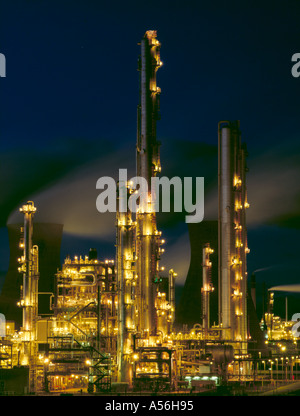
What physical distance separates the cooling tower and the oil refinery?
835 millimetres

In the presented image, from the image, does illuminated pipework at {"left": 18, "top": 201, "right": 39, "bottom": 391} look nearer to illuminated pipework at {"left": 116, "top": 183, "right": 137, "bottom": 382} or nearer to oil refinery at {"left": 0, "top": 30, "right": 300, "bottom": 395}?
oil refinery at {"left": 0, "top": 30, "right": 300, "bottom": 395}

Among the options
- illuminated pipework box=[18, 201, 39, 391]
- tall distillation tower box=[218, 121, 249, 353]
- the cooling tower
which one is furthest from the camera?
the cooling tower

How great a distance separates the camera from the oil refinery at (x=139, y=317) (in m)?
34.0

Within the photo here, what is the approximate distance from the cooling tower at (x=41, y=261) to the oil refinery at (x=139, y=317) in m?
0.84

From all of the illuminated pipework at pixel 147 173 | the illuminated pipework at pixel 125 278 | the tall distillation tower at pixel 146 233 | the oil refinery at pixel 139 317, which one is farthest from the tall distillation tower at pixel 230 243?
the illuminated pipework at pixel 125 278

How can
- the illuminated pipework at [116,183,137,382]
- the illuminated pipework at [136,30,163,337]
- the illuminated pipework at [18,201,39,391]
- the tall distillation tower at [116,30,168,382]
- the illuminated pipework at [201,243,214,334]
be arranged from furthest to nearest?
the illuminated pipework at [201,243,214,334], the illuminated pipework at [136,30,163,337], the illuminated pipework at [18,201,39,391], the tall distillation tower at [116,30,168,382], the illuminated pipework at [116,183,137,382]

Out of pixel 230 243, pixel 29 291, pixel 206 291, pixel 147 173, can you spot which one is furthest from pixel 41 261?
pixel 147 173

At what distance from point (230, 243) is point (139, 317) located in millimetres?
7829

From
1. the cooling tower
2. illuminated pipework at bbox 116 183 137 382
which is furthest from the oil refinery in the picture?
the cooling tower

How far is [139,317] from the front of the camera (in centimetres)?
3788

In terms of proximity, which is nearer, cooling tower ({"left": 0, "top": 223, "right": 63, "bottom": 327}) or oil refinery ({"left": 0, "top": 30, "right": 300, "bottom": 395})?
oil refinery ({"left": 0, "top": 30, "right": 300, "bottom": 395})

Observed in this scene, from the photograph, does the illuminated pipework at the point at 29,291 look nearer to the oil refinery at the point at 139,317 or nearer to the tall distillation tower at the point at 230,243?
the oil refinery at the point at 139,317

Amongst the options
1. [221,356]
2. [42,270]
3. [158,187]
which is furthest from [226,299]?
[42,270]

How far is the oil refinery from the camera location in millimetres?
34000
